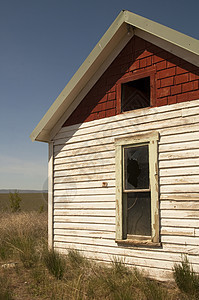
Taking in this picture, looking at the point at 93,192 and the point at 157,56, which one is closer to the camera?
the point at 157,56

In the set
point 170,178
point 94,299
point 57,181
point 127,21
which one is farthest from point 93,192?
point 127,21

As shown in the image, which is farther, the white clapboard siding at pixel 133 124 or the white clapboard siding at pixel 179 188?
the white clapboard siding at pixel 133 124

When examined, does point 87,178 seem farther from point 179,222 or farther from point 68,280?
point 179,222

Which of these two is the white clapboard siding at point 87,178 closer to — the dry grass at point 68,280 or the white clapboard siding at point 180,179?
the white clapboard siding at point 180,179

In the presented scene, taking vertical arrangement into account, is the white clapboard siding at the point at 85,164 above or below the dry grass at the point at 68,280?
above

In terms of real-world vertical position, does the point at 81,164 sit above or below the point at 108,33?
below

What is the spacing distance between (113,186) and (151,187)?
1.07 m

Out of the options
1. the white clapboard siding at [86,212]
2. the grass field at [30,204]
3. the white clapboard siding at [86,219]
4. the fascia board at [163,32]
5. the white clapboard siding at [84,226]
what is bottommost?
the grass field at [30,204]

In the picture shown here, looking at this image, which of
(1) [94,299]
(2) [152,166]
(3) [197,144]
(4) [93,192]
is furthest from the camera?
(4) [93,192]

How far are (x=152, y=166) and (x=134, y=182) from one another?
3.31 feet

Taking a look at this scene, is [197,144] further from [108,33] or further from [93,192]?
[108,33]

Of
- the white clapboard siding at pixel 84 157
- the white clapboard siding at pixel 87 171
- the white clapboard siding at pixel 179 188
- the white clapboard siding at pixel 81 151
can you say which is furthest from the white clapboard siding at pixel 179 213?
the white clapboard siding at pixel 81 151

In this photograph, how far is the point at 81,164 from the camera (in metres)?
8.20

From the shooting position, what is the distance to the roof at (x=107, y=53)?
6.38 meters
